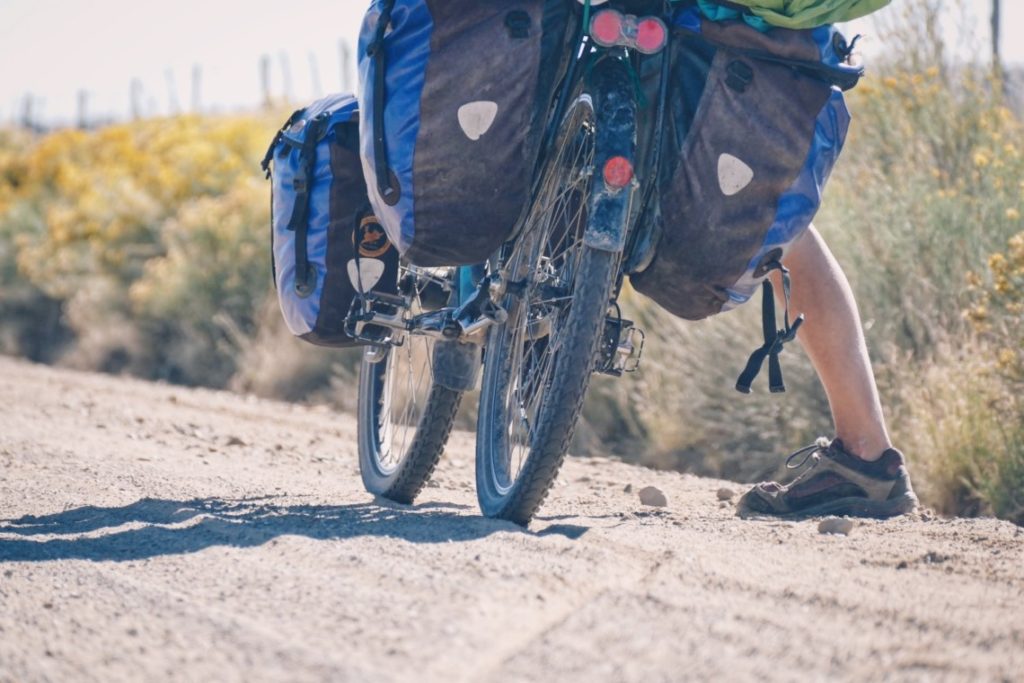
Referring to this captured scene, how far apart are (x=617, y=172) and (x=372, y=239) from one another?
1129 mm

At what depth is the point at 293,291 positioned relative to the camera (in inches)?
172

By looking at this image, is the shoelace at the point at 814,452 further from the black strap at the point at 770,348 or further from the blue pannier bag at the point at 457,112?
the blue pannier bag at the point at 457,112

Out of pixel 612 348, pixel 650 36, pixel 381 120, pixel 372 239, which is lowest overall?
pixel 612 348

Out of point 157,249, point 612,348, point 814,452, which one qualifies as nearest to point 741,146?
point 612,348

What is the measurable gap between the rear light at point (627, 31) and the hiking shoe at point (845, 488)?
1395mm

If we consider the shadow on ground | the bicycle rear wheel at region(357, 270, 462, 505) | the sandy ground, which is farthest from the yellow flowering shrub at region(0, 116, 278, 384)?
the sandy ground

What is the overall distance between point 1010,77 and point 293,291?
5204 millimetres

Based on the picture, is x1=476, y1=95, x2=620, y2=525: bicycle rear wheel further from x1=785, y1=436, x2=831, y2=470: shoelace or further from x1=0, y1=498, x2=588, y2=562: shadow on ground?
x1=785, y1=436, x2=831, y2=470: shoelace

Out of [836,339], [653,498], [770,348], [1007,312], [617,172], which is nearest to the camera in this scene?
[617,172]

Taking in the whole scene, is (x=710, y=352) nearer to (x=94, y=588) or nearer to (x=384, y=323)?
(x=384, y=323)

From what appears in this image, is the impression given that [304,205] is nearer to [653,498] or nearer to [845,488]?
[653,498]

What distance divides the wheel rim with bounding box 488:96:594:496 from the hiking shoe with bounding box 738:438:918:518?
0.83 m

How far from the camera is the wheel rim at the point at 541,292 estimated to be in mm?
3617

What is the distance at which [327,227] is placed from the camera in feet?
14.0
